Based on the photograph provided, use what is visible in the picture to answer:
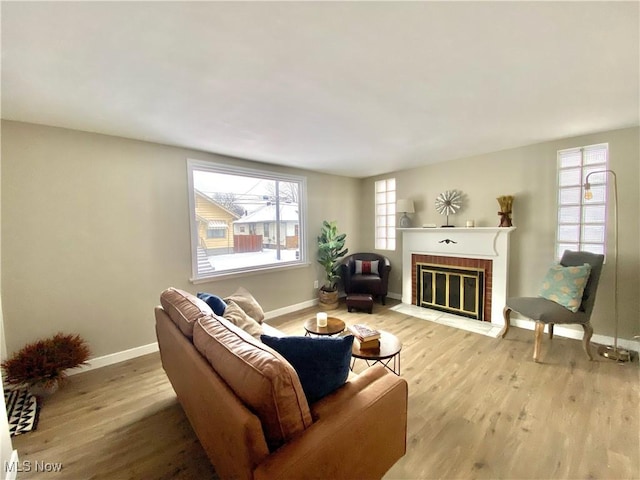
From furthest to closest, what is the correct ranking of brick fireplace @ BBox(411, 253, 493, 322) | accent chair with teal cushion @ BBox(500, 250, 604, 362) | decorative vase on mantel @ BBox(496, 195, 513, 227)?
brick fireplace @ BBox(411, 253, 493, 322) < decorative vase on mantel @ BBox(496, 195, 513, 227) < accent chair with teal cushion @ BBox(500, 250, 604, 362)

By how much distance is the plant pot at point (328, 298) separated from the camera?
14.0ft

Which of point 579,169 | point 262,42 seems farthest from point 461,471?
point 579,169

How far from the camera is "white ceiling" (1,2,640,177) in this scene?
1.19m

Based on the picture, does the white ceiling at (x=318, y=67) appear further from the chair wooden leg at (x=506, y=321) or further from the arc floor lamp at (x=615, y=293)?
the chair wooden leg at (x=506, y=321)

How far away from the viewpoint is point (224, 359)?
3.77 ft

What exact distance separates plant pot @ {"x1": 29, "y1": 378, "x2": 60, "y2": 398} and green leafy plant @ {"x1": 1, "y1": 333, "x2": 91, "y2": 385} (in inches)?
0.6

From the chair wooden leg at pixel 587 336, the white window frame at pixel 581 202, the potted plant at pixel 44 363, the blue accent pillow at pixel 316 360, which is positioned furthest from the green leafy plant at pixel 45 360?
the white window frame at pixel 581 202

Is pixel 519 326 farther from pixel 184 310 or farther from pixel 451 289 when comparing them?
pixel 184 310

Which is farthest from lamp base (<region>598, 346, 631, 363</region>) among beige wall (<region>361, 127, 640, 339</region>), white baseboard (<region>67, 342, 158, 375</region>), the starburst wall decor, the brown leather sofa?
white baseboard (<region>67, 342, 158, 375</region>)

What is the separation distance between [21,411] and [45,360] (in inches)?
13.7

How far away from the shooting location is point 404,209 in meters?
4.26

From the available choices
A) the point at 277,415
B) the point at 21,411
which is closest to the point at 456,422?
the point at 277,415

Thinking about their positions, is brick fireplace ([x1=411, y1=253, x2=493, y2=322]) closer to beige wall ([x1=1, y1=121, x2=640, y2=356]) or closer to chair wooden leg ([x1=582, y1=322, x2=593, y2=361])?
beige wall ([x1=1, y1=121, x2=640, y2=356])

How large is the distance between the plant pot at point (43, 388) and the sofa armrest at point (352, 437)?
2343mm
